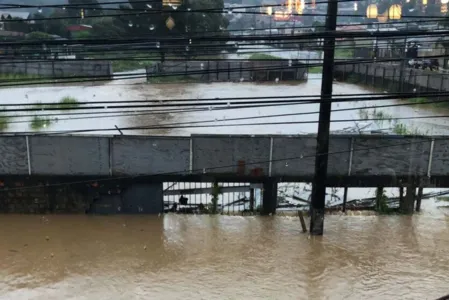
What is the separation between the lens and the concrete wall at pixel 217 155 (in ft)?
40.2

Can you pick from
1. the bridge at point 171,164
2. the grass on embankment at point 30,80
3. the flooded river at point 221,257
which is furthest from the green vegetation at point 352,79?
the bridge at point 171,164

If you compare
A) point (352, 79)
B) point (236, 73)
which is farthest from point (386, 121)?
point (236, 73)

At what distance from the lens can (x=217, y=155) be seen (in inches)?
491

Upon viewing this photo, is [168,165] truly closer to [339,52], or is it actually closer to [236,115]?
[236,115]

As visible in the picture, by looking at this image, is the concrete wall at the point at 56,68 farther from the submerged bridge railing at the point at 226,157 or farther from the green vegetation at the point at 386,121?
the submerged bridge railing at the point at 226,157

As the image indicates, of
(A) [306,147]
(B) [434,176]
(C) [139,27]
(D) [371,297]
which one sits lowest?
(D) [371,297]

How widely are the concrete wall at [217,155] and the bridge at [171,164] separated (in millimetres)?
27

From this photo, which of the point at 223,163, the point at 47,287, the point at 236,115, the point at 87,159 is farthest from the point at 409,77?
the point at 47,287

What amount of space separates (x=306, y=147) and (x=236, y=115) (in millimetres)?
13600

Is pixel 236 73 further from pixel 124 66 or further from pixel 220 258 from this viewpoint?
pixel 220 258

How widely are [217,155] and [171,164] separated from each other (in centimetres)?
130

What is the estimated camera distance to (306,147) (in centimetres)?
1254

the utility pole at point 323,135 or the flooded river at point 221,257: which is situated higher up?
the utility pole at point 323,135

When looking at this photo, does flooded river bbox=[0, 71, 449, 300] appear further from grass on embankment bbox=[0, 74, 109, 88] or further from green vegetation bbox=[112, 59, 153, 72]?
green vegetation bbox=[112, 59, 153, 72]
